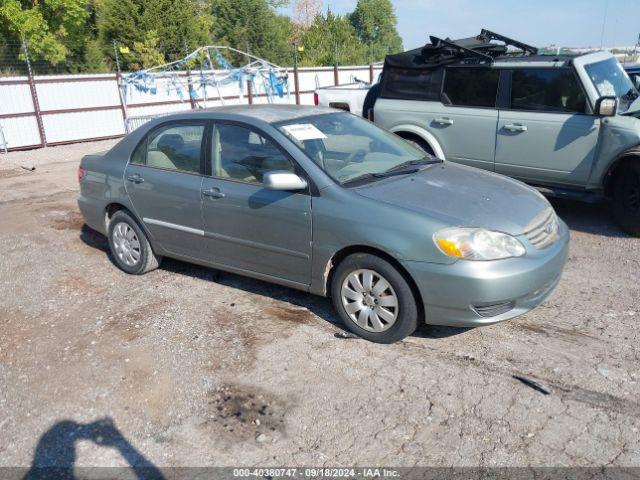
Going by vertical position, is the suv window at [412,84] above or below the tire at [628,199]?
above

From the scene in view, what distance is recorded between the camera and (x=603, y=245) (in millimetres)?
5906

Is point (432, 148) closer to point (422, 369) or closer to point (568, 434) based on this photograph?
point (422, 369)

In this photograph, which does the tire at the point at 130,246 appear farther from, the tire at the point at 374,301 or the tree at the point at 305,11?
the tree at the point at 305,11

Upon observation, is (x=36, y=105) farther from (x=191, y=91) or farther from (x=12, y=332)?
(x=12, y=332)

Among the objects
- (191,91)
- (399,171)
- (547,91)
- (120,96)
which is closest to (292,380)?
(399,171)

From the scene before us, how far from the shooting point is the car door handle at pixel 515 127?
21.4 feet

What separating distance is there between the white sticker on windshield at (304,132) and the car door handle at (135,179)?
1.59m

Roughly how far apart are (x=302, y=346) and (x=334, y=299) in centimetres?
42

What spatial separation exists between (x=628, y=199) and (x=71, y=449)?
5.81 meters

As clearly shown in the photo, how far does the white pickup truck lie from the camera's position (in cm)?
884

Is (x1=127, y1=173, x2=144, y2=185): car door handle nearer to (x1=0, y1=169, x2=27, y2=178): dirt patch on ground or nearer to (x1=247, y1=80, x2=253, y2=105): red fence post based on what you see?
(x1=0, y1=169, x2=27, y2=178): dirt patch on ground

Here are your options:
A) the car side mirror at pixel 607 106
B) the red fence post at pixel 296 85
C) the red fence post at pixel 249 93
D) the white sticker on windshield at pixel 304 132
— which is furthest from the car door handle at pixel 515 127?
the red fence post at pixel 296 85

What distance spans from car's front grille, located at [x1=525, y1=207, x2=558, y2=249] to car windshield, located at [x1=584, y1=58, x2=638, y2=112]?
2.86 metres

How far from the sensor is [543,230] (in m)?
4.02
